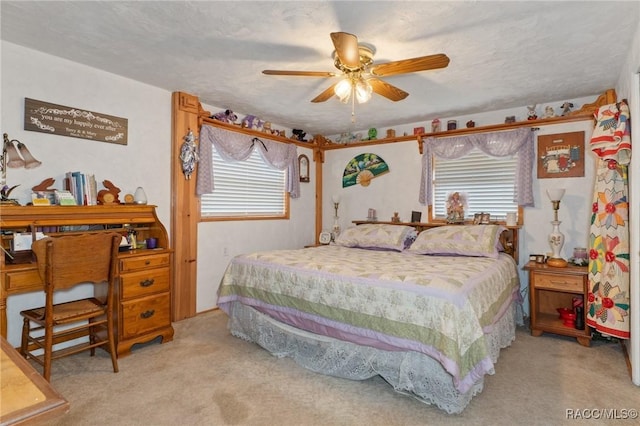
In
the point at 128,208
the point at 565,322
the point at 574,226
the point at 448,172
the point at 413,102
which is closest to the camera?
the point at 128,208

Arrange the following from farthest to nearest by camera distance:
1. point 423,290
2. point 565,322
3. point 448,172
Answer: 1. point 448,172
2. point 565,322
3. point 423,290

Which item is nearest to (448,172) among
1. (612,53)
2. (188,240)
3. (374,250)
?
(374,250)

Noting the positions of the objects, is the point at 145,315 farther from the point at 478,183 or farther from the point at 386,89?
the point at 478,183

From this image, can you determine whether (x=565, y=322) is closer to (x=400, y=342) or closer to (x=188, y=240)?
(x=400, y=342)

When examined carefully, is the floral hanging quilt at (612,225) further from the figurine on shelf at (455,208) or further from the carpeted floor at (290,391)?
the figurine on shelf at (455,208)

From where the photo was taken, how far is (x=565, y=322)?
3.31m

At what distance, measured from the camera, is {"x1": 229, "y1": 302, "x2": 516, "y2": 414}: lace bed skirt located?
2.08m

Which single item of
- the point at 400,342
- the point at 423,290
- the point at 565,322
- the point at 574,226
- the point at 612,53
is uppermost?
the point at 612,53

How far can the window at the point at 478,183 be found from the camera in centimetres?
407

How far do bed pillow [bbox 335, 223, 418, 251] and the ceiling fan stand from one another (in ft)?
5.79

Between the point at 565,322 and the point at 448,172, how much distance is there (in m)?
2.08

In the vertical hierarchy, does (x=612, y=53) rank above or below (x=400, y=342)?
above

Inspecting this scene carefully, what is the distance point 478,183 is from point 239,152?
2.99 meters

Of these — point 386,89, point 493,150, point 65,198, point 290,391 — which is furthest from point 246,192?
point 493,150
